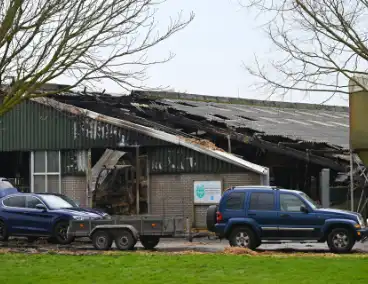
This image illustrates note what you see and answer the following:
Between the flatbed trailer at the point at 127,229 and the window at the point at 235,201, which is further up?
the window at the point at 235,201

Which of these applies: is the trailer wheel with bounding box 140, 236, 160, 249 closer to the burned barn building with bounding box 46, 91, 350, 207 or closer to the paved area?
the paved area

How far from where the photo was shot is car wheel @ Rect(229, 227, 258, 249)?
916 inches

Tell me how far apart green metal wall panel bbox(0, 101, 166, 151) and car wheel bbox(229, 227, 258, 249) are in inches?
421

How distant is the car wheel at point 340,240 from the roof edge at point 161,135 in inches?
328

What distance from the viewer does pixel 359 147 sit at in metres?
15.3

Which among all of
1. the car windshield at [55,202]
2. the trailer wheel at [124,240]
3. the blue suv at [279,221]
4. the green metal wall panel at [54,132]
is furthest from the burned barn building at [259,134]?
the blue suv at [279,221]

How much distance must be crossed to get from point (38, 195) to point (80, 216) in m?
1.99

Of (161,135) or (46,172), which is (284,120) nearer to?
(161,135)

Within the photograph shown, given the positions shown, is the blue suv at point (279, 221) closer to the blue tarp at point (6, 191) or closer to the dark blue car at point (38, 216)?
the dark blue car at point (38, 216)

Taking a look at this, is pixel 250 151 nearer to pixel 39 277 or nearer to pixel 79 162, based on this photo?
pixel 79 162

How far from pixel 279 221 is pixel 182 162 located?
34.1 ft

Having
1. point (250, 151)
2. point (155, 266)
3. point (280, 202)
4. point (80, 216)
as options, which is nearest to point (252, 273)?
point (155, 266)

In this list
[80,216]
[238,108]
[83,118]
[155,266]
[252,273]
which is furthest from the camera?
[238,108]

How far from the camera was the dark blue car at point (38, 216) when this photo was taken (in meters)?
26.2
